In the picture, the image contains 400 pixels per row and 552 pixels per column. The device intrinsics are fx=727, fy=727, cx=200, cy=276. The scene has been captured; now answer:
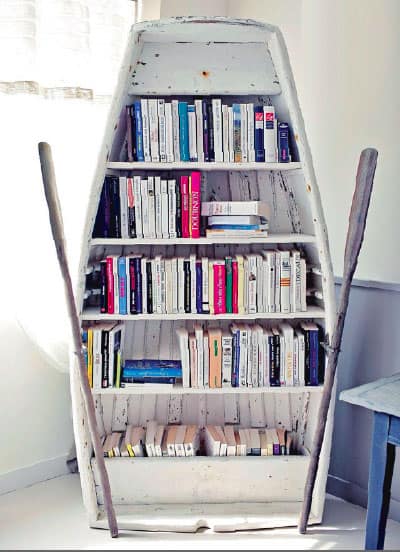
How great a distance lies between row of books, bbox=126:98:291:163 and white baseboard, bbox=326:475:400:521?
114cm

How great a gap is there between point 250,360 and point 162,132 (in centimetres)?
76

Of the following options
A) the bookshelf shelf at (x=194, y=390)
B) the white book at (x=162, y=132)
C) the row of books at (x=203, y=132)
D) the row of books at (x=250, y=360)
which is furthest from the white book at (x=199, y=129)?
the bookshelf shelf at (x=194, y=390)

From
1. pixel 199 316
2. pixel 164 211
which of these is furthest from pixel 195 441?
pixel 164 211

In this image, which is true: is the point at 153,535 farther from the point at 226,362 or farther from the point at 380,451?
the point at 380,451

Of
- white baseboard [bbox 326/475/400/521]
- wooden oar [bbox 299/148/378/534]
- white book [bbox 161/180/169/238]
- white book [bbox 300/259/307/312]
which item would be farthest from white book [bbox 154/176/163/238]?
white baseboard [bbox 326/475/400/521]

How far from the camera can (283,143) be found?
2.25 meters

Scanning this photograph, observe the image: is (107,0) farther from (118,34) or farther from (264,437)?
(264,437)

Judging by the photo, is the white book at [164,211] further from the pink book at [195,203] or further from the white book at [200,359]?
the white book at [200,359]

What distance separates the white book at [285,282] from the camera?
2.26m

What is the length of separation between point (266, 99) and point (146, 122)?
1.36 feet

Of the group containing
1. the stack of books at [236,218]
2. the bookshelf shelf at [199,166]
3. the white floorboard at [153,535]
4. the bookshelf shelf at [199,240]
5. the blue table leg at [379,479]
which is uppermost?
the bookshelf shelf at [199,166]

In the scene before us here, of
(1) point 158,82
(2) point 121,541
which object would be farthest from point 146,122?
(2) point 121,541

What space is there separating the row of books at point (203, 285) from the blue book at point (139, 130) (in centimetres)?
32

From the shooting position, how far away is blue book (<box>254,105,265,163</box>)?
2236mm
